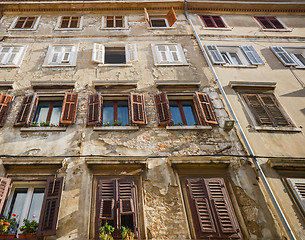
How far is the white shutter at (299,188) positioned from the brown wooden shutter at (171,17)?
8463 millimetres

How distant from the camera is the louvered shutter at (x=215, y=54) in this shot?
33.4ft

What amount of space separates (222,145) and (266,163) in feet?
4.04

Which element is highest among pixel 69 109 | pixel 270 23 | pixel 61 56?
pixel 270 23

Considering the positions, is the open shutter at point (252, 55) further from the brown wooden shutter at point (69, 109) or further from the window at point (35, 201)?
the window at point (35, 201)

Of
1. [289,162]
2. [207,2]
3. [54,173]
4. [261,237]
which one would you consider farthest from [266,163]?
[207,2]

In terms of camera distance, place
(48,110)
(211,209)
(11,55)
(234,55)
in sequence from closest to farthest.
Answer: (211,209)
(48,110)
(11,55)
(234,55)

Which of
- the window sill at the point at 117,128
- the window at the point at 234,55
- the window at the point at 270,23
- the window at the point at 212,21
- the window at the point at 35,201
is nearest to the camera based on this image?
the window at the point at 35,201

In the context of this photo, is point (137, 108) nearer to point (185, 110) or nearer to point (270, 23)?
point (185, 110)

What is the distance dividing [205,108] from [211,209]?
11.1ft

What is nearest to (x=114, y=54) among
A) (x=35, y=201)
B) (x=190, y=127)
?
(x=190, y=127)

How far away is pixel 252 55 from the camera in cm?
1062

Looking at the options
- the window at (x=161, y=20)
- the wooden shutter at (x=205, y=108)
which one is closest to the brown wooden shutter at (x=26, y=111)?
the wooden shutter at (x=205, y=108)

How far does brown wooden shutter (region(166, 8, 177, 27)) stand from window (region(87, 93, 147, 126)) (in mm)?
5157

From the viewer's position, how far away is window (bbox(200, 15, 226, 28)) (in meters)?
12.4
